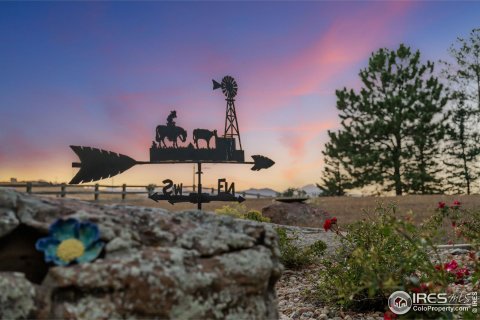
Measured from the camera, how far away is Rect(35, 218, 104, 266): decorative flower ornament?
2.03 metres

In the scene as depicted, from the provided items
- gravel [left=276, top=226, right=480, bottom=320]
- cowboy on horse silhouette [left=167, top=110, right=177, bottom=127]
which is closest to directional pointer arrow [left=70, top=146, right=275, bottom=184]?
cowboy on horse silhouette [left=167, top=110, right=177, bottom=127]

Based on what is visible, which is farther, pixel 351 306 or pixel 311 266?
pixel 311 266

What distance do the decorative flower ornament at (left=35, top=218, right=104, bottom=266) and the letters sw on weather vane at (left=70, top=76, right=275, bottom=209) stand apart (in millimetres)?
9959

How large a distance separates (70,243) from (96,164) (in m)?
10.1

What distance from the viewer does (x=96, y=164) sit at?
38.5 ft

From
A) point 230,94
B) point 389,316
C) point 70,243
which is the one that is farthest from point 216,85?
point 70,243

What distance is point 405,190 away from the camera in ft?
108

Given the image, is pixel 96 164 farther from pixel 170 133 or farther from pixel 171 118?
pixel 171 118

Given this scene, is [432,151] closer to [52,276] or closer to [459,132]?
[459,132]

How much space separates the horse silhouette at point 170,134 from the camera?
14.4 metres

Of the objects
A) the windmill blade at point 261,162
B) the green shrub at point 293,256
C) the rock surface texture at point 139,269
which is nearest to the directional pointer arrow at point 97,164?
the windmill blade at point 261,162

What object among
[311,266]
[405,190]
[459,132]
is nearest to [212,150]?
[311,266]

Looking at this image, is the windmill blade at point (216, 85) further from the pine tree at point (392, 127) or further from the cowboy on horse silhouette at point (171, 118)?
the pine tree at point (392, 127)

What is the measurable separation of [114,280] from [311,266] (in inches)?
281
